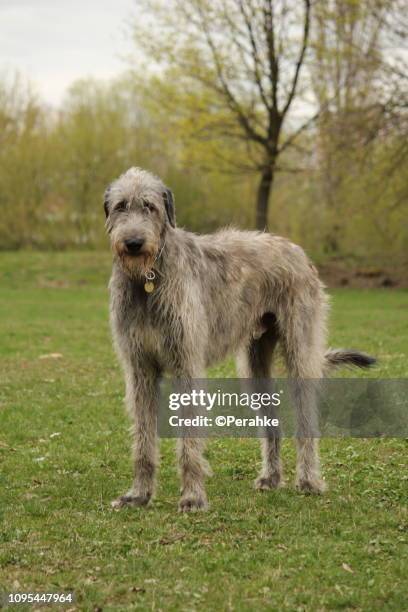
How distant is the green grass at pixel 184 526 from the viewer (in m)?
4.64

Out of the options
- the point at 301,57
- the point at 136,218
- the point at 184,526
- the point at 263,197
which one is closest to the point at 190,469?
the point at 184,526

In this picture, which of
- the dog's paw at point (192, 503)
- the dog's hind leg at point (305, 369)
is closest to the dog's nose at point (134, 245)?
the dog's hind leg at point (305, 369)

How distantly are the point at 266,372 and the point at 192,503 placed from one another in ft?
5.14

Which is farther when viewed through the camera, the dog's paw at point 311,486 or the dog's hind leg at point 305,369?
the dog's hind leg at point 305,369

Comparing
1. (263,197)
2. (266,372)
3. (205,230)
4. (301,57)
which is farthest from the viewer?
(205,230)

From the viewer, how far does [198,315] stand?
243 inches

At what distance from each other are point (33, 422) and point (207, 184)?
2896cm

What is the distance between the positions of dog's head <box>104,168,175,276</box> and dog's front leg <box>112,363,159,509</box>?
0.91 meters

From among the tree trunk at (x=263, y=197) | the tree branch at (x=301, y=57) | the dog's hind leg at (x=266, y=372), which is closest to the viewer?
the dog's hind leg at (x=266, y=372)

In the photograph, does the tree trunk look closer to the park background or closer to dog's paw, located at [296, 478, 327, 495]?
the park background

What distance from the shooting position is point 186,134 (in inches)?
1098

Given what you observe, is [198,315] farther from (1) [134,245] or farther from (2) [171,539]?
(2) [171,539]

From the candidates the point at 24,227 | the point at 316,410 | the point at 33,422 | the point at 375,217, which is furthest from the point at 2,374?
the point at 24,227

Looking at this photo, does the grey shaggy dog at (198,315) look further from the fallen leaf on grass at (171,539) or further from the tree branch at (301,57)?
the tree branch at (301,57)
